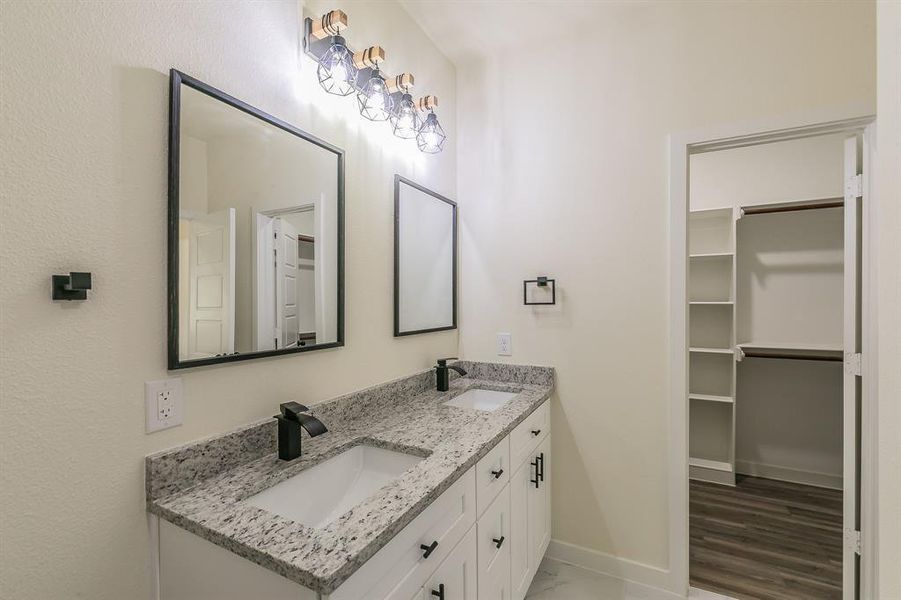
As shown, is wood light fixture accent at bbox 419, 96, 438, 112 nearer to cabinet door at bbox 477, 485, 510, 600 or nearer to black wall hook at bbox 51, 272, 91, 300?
black wall hook at bbox 51, 272, 91, 300

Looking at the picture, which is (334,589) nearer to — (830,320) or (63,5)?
(63,5)

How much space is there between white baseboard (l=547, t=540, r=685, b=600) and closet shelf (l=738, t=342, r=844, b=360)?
163 cm

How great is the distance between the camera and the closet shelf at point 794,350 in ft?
8.41

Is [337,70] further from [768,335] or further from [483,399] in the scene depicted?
[768,335]

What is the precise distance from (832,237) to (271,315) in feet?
11.7

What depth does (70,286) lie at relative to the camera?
81 centimetres

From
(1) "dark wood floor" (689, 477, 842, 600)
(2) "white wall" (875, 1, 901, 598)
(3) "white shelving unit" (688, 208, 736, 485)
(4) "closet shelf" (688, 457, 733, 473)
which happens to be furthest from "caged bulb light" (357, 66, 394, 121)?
(4) "closet shelf" (688, 457, 733, 473)

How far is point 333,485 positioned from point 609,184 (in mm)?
1787

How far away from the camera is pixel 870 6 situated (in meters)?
1.55

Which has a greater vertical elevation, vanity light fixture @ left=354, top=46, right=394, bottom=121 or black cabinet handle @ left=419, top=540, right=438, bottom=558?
vanity light fixture @ left=354, top=46, right=394, bottom=121

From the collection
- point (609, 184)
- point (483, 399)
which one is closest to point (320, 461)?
point (483, 399)

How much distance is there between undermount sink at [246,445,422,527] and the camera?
1067 mm

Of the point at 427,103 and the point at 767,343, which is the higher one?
the point at 427,103

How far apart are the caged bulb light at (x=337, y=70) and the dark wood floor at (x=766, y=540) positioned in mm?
2680
